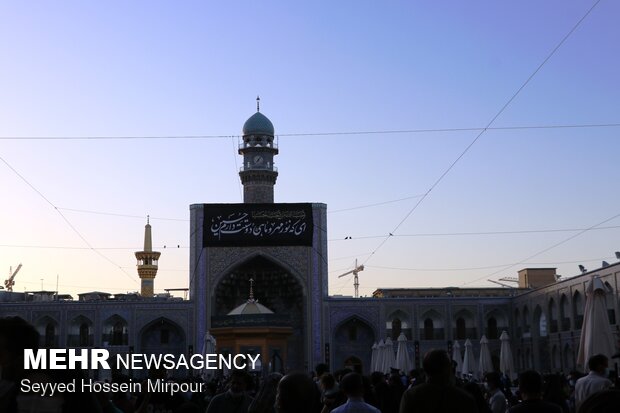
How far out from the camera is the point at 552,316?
30.8m

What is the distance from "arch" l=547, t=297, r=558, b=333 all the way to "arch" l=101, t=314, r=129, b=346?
15972mm

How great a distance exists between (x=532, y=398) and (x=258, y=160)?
1261 inches

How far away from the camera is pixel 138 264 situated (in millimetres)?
43531

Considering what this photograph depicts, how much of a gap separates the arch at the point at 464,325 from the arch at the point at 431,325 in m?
0.59

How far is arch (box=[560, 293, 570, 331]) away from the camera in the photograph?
96.6ft

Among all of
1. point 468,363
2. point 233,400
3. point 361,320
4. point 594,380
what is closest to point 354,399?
point 233,400

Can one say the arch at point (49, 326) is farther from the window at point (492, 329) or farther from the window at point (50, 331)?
the window at point (492, 329)

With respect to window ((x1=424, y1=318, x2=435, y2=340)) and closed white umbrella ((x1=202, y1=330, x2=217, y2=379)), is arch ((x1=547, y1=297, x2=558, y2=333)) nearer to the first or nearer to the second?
window ((x1=424, y1=318, x2=435, y2=340))

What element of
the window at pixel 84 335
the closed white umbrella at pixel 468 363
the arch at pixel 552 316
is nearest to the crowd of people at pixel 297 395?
the closed white umbrella at pixel 468 363

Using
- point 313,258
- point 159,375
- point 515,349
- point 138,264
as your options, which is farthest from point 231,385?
point 138,264

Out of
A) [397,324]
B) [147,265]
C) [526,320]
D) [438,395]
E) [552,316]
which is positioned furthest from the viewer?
[147,265]

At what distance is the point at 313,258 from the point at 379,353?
7215 millimetres

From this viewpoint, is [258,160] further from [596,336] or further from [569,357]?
[596,336]

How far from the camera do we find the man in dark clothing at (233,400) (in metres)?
5.15
